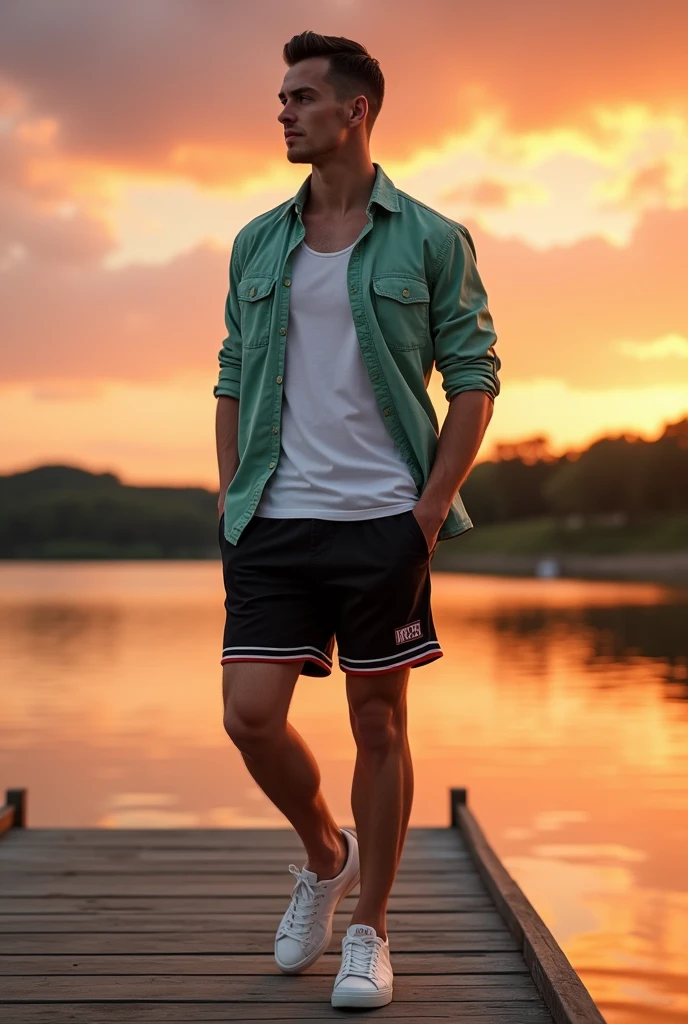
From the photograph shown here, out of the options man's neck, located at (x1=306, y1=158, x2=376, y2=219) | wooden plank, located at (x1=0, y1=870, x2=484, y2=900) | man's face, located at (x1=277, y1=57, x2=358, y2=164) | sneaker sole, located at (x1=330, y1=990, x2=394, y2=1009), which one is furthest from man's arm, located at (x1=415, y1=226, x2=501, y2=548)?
wooden plank, located at (x1=0, y1=870, x2=484, y2=900)

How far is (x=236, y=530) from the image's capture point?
3145 mm

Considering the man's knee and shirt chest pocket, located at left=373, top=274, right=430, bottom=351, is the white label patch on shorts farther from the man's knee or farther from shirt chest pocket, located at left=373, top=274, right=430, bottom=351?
shirt chest pocket, located at left=373, top=274, right=430, bottom=351

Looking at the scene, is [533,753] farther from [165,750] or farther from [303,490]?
[303,490]

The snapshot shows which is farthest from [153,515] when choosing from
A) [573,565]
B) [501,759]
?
[501,759]

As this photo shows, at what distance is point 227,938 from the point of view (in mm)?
3754

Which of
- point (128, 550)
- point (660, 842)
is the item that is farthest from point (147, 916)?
point (128, 550)

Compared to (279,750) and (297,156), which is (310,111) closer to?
(297,156)

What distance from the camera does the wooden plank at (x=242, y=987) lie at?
124 inches

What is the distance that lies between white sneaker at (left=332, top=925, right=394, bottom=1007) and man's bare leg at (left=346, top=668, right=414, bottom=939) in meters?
0.04

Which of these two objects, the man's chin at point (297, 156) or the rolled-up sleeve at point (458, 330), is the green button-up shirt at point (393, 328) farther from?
the man's chin at point (297, 156)

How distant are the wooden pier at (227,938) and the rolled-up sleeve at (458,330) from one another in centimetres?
150

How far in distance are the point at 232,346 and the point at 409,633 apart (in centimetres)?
96

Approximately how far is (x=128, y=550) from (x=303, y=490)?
108802mm

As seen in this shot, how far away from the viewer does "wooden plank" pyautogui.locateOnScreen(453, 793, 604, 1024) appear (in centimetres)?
289
